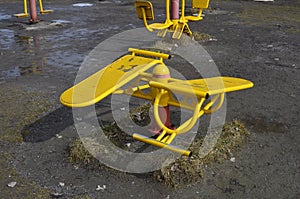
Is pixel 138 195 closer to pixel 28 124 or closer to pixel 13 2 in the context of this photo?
pixel 28 124

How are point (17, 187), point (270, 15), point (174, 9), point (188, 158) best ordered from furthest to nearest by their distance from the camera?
point (270, 15)
point (174, 9)
point (188, 158)
point (17, 187)

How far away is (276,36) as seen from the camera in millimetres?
8773

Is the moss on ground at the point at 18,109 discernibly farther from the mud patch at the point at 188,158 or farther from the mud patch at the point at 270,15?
the mud patch at the point at 270,15

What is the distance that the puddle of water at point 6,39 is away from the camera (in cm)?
834

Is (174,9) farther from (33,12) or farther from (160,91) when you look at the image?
(160,91)

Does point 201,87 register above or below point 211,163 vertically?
above

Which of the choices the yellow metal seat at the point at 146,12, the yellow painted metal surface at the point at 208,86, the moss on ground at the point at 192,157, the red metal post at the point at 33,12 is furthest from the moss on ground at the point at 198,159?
the red metal post at the point at 33,12

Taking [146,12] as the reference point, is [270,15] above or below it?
below

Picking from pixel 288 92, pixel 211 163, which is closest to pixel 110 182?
pixel 211 163

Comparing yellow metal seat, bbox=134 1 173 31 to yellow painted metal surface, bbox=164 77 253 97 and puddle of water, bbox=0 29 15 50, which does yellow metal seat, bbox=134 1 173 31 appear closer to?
puddle of water, bbox=0 29 15 50

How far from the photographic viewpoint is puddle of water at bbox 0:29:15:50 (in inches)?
328

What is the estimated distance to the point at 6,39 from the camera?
9.00 meters

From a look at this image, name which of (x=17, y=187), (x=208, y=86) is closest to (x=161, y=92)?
(x=208, y=86)

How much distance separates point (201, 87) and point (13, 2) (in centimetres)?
1299
